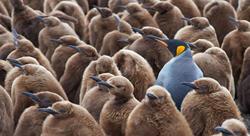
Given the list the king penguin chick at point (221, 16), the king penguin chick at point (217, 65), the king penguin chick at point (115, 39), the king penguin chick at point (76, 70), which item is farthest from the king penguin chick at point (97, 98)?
the king penguin chick at point (221, 16)

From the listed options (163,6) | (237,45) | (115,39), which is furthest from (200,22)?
(115,39)

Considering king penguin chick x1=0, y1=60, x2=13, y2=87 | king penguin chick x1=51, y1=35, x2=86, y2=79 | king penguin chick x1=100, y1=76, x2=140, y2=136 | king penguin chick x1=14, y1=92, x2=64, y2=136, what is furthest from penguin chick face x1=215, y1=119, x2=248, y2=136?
king penguin chick x1=51, y1=35, x2=86, y2=79

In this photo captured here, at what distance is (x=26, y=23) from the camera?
364 inches

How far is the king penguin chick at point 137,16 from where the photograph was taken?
903 centimetres

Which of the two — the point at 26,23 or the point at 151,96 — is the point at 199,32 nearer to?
the point at 26,23

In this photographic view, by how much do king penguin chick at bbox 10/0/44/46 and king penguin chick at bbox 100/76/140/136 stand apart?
339 cm

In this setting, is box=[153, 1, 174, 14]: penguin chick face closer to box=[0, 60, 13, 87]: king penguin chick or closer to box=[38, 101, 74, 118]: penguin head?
box=[0, 60, 13, 87]: king penguin chick

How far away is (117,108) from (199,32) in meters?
2.78

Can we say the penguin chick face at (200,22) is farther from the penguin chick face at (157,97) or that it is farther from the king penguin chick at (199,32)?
the penguin chick face at (157,97)

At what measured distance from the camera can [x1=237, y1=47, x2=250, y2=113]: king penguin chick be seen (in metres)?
7.58

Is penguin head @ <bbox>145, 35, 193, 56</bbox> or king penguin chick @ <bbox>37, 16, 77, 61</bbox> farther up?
penguin head @ <bbox>145, 35, 193, 56</bbox>

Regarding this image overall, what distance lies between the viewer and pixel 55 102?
5.77 m

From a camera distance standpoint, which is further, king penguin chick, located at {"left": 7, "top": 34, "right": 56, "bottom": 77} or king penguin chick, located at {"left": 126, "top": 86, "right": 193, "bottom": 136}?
king penguin chick, located at {"left": 7, "top": 34, "right": 56, "bottom": 77}

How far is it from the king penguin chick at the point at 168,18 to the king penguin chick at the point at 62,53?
154 centimetres
